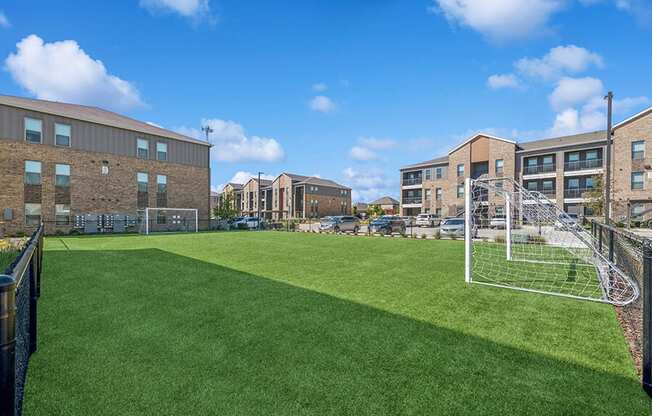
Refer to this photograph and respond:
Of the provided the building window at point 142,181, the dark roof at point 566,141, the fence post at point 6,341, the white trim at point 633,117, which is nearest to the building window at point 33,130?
the building window at point 142,181

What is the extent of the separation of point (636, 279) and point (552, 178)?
3774cm

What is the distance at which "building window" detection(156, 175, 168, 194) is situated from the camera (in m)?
29.4

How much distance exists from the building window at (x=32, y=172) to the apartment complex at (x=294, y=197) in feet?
133

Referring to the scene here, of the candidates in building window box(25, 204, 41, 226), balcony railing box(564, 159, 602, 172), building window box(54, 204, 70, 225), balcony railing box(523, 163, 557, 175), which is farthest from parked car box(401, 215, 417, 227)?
building window box(25, 204, 41, 226)

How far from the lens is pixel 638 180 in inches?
1187

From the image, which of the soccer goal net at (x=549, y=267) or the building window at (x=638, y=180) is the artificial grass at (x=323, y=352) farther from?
the building window at (x=638, y=180)

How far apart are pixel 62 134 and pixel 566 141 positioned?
157ft

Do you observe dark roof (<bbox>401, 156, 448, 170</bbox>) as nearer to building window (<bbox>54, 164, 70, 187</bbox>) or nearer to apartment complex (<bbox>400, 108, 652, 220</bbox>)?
apartment complex (<bbox>400, 108, 652, 220</bbox>)

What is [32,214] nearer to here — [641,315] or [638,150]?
[641,315]

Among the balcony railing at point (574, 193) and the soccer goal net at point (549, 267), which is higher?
the balcony railing at point (574, 193)

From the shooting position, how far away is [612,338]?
13.3 ft

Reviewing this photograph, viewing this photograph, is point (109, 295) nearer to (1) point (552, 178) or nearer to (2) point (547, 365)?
(2) point (547, 365)

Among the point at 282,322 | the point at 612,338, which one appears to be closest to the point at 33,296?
the point at 282,322

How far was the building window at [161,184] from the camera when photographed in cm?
2939
